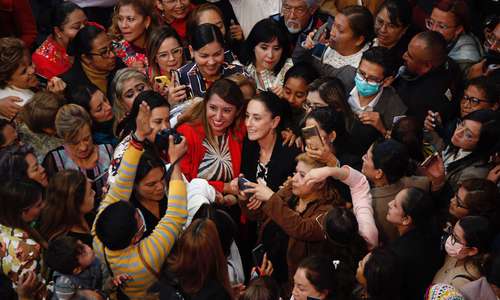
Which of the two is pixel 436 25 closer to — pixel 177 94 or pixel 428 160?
pixel 428 160

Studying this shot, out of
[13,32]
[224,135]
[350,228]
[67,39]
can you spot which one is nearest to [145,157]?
[224,135]

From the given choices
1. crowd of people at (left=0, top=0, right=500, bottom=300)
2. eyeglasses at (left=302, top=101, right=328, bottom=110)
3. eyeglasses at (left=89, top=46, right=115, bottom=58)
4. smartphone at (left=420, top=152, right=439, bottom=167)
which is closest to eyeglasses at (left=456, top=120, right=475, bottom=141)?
crowd of people at (left=0, top=0, right=500, bottom=300)

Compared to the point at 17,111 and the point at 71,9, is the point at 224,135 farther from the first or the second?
the point at 71,9

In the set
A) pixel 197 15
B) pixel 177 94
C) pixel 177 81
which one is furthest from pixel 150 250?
pixel 197 15

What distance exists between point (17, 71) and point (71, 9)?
89cm

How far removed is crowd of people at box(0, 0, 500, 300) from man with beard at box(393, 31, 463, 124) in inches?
0.5

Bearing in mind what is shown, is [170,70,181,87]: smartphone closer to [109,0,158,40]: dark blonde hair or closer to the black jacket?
[109,0,158,40]: dark blonde hair

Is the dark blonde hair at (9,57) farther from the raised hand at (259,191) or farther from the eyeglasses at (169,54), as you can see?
the raised hand at (259,191)

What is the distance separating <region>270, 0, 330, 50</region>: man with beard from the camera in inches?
244

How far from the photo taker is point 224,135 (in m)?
5.08

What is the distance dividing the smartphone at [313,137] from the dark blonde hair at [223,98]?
58 cm

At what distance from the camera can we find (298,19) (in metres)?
6.25

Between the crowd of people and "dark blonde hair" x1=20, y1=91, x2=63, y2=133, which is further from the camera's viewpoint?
"dark blonde hair" x1=20, y1=91, x2=63, y2=133

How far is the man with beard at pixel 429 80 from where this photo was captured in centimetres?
547
